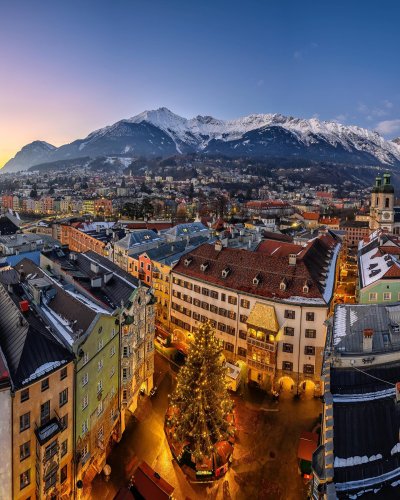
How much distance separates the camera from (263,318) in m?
47.4

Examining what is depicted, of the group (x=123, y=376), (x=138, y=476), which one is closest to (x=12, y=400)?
(x=138, y=476)

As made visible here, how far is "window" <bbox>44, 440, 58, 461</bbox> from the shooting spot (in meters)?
26.7

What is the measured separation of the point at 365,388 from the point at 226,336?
30.9 meters

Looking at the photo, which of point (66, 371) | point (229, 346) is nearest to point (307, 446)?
point (229, 346)

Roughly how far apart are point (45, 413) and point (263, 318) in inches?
1096

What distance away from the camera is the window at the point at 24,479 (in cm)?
2591

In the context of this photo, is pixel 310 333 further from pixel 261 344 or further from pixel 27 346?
pixel 27 346

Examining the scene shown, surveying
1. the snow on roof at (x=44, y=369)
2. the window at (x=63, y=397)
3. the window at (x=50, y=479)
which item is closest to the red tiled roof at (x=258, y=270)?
the window at (x=63, y=397)

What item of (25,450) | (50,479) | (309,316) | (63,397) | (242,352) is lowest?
(242,352)

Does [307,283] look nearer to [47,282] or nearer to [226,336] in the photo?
[226,336]

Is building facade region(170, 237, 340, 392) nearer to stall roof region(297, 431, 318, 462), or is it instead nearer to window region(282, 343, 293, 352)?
window region(282, 343, 293, 352)

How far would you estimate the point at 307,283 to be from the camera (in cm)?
4806

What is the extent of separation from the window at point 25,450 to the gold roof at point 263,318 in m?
28.8

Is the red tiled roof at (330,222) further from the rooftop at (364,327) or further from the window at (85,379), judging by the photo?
the window at (85,379)
